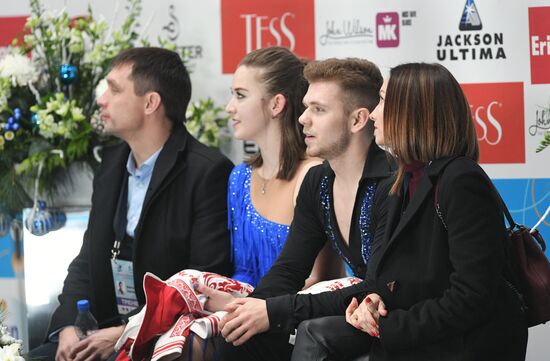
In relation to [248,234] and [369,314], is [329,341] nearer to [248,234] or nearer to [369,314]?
[369,314]

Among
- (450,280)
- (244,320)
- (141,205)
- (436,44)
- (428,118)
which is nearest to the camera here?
(450,280)

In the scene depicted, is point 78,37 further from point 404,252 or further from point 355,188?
point 404,252

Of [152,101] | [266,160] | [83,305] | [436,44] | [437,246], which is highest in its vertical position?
[436,44]

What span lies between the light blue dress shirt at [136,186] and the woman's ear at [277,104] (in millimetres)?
594

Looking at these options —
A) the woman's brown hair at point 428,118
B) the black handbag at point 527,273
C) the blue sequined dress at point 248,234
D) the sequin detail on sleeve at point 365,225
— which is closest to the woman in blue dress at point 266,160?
the blue sequined dress at point 248,234

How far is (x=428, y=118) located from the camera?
2.71 metres

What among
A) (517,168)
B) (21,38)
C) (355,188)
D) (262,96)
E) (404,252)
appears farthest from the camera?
(21,38)

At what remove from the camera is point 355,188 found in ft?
11.1

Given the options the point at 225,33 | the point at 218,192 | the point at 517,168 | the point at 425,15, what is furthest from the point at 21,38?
the point at 517,168

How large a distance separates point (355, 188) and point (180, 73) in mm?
1226

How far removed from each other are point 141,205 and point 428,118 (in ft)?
5.64

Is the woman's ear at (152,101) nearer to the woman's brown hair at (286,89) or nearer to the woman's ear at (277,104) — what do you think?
the woman's brown hair at (286,89)

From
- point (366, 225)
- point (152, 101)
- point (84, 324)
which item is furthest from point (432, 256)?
point (152, 101)

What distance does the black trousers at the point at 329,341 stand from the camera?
2854mm
